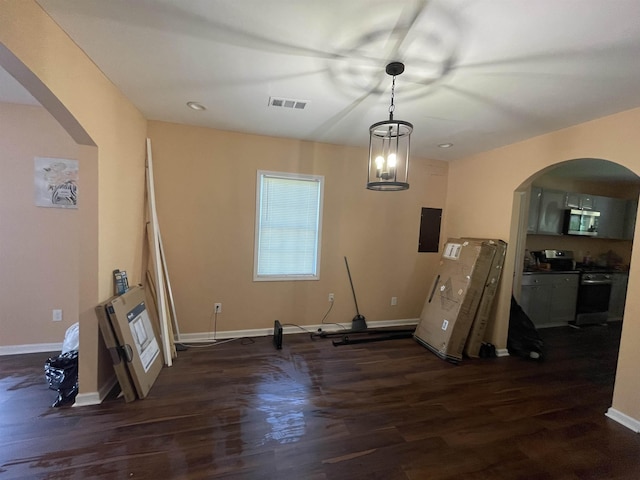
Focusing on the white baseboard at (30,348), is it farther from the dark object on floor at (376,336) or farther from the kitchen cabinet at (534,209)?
the kitchen cabinet at (534,209)

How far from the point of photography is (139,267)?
2893mm

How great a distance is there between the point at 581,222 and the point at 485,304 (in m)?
2.87

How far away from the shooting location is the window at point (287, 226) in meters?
3.49

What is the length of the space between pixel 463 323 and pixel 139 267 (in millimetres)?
3786

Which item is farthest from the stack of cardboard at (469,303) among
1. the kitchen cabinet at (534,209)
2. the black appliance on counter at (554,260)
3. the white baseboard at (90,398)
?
the white baseboard at (90,398)

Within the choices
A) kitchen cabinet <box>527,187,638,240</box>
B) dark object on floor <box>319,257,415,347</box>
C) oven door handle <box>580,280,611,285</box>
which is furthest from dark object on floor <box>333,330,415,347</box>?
oven door handle <box>580,280,611,285</box>

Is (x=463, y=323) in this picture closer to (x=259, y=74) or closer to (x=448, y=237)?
(x=448, y=237)

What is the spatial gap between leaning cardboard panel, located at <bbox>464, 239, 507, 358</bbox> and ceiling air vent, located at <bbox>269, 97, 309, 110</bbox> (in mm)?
2716

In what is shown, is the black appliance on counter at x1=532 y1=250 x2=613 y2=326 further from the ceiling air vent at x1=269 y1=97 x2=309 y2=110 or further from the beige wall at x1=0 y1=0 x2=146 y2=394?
the beige wall at x1=0 y1=0 x2=146 y2=394

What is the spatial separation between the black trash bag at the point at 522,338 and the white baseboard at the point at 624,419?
0.96m

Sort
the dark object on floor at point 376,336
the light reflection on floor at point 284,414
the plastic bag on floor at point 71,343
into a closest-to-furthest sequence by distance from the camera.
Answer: the light reflection on floor at point 284,414 < the plastic bag on floor at point 71,343 < the dark object on floor at point 376,336

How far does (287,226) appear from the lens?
362 cm

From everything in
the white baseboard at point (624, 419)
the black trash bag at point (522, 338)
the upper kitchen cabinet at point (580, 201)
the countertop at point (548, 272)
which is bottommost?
the white baseboard at point (624, 419)

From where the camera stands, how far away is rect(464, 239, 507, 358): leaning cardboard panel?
126 inches
